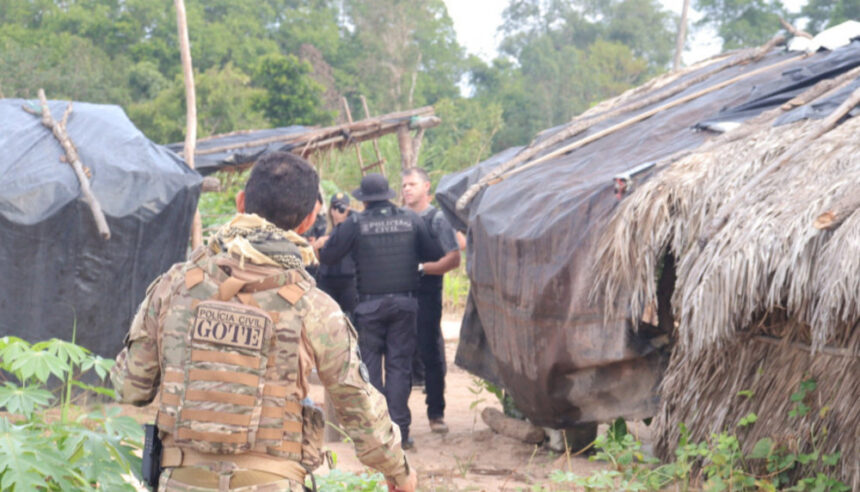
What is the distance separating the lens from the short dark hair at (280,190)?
2746 millimetres

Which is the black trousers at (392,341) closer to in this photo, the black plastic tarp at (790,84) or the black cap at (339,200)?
the black cap at (339,200)

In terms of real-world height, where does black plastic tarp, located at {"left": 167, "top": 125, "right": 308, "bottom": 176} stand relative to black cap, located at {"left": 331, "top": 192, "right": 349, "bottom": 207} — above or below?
above

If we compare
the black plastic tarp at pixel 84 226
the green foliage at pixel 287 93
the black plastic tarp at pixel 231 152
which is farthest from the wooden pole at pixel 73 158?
the green foliage at pixel 287 93

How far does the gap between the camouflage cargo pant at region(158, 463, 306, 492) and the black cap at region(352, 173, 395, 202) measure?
397cm

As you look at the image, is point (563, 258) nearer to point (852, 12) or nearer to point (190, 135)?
point (190, 135)

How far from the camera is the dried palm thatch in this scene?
4.25 metres

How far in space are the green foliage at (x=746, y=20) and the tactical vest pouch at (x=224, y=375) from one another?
3438 centimetres

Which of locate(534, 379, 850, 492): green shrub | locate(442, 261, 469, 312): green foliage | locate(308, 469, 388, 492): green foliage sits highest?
locate(308, 469, 388, 492): green foliage

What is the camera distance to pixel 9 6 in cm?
3519

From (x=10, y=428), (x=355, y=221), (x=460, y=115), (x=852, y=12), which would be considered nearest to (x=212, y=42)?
(x=460, y=115)

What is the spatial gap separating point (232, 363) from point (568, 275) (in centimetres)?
327

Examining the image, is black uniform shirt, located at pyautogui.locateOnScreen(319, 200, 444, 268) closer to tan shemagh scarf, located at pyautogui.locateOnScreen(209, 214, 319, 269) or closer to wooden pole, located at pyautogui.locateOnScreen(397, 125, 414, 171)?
tan shemagh scarf, located at pyautogui.locateOnScreen(209, 214, 319, 269)

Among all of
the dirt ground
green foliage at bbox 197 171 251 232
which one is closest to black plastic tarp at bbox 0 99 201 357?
the dirt ground

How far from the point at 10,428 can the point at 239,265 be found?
3.78 feet
